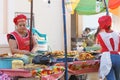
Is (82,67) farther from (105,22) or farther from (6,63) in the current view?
(6,63)

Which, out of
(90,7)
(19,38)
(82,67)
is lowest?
(82,67)

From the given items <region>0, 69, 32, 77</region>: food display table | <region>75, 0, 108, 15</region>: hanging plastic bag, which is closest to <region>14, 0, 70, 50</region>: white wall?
<region>75, 0, 108, 15</region>: hanging plastic bag

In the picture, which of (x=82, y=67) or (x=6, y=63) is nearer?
(x=6, y=63)

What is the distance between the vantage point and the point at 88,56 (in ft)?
11.2

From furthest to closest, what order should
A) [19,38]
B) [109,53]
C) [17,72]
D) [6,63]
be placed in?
1. [19,38]
2. [109,53]
3. [6,63]
4. [17,72]

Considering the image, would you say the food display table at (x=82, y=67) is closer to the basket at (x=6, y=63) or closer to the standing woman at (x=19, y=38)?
the basket at (x=6, y=63)

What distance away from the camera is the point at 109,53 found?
10.7ft

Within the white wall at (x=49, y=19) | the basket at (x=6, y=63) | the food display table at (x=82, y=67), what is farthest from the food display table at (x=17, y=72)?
the white wall at (x=49, y=19)

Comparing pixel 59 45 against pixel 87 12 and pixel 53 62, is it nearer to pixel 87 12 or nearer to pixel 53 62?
pixel 87 12

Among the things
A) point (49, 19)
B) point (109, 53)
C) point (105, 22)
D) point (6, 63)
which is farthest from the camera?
point (49, 19)

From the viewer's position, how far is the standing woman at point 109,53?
3.23 metres

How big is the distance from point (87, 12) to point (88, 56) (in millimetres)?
1956

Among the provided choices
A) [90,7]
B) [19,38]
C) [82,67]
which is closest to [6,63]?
[19,38]

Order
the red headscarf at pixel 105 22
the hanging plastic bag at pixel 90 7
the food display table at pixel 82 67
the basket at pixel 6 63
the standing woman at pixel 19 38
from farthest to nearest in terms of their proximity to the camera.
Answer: the hanging plastic bag at pixel 90 7
the standing woman at pixel 19 38
the red headscarf at pixel 105 22
the food display table at pixel 82 67
the basket at pixel 6 63
